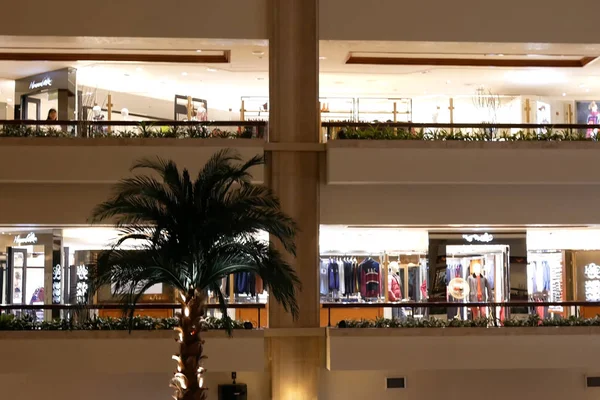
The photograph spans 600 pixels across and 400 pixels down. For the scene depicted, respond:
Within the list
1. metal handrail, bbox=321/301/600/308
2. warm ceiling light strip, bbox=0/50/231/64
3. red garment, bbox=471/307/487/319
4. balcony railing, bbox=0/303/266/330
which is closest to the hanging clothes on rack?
metal handrail, bbox=321/301/600/308

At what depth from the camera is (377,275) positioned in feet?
75.2

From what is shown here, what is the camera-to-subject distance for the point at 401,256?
74.5 ft

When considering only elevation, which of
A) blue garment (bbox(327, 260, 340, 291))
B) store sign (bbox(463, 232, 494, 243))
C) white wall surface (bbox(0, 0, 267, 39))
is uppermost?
white wall surface (bbox(0, 0, 267, 39))

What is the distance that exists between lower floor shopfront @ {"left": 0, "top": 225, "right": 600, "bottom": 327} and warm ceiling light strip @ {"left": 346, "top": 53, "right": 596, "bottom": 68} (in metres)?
4.07

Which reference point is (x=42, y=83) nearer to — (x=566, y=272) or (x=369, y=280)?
(x=369, y=280)

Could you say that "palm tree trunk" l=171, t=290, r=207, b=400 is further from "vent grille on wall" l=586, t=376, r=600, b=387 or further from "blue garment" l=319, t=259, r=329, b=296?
"vent grille on wall" l=586, t=376, r=600, b=387

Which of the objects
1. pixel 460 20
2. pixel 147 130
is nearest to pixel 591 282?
pixel 460 20

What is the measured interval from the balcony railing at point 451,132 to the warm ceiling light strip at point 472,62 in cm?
214

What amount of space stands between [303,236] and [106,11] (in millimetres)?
6609

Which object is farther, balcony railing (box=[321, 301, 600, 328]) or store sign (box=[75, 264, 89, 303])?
store sign (box=[75, 264, 89, 303])

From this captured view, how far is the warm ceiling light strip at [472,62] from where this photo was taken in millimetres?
22109

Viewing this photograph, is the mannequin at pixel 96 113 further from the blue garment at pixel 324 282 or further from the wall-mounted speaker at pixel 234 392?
the wall-mounted speaker at pixel 234 392

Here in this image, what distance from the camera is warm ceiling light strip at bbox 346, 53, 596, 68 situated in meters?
22.1

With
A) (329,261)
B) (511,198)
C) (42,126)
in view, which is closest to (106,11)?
(42,126)
